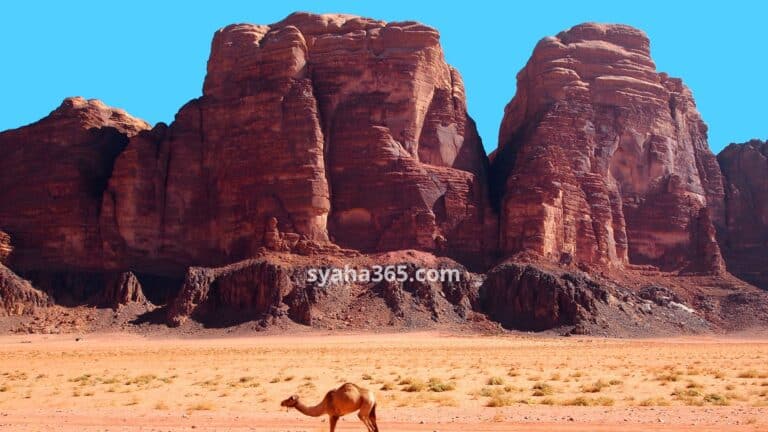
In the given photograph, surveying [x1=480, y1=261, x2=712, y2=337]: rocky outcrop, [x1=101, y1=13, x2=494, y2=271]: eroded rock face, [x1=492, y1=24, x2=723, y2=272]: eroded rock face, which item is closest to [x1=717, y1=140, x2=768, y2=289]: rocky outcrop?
[x1=492, y1=24, x2=723, y2=272]: eroded rock face

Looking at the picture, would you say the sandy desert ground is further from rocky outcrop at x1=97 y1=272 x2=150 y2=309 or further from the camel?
rocky outcrop at x1=97 y1=272 x2=150 y2=309

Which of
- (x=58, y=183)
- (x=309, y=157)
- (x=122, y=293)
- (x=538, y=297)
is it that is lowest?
(x=122, y=293)

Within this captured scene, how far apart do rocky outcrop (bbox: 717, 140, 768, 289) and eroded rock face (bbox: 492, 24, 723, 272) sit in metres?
2.44

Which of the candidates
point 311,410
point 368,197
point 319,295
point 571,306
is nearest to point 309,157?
point 368,197

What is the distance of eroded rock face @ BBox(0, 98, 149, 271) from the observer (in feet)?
304

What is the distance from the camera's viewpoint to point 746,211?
107 meters

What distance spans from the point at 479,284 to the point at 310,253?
14.8m

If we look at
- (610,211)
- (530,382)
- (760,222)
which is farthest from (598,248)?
(530,382)

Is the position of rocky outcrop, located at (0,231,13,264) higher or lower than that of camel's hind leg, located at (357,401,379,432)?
higher

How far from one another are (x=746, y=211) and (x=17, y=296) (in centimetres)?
7380

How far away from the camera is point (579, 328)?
77.6 m

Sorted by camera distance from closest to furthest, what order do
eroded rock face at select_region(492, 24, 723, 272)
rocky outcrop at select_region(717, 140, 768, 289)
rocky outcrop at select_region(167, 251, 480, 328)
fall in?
1. rocky outcrop at select_region(167, 251, 480, 328)
2. eroded rock face at select_region(492, 24, 723, 272)
3. rocky outcrop at select_region(717, 140, 768, 289)

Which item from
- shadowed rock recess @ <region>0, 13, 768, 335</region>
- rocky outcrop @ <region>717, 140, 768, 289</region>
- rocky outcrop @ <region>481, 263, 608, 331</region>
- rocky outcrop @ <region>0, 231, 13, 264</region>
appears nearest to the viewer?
rocky outcrop @ <region>481, 263, 608, 331</region>

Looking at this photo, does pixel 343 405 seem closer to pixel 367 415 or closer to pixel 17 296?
pixel 367 415
